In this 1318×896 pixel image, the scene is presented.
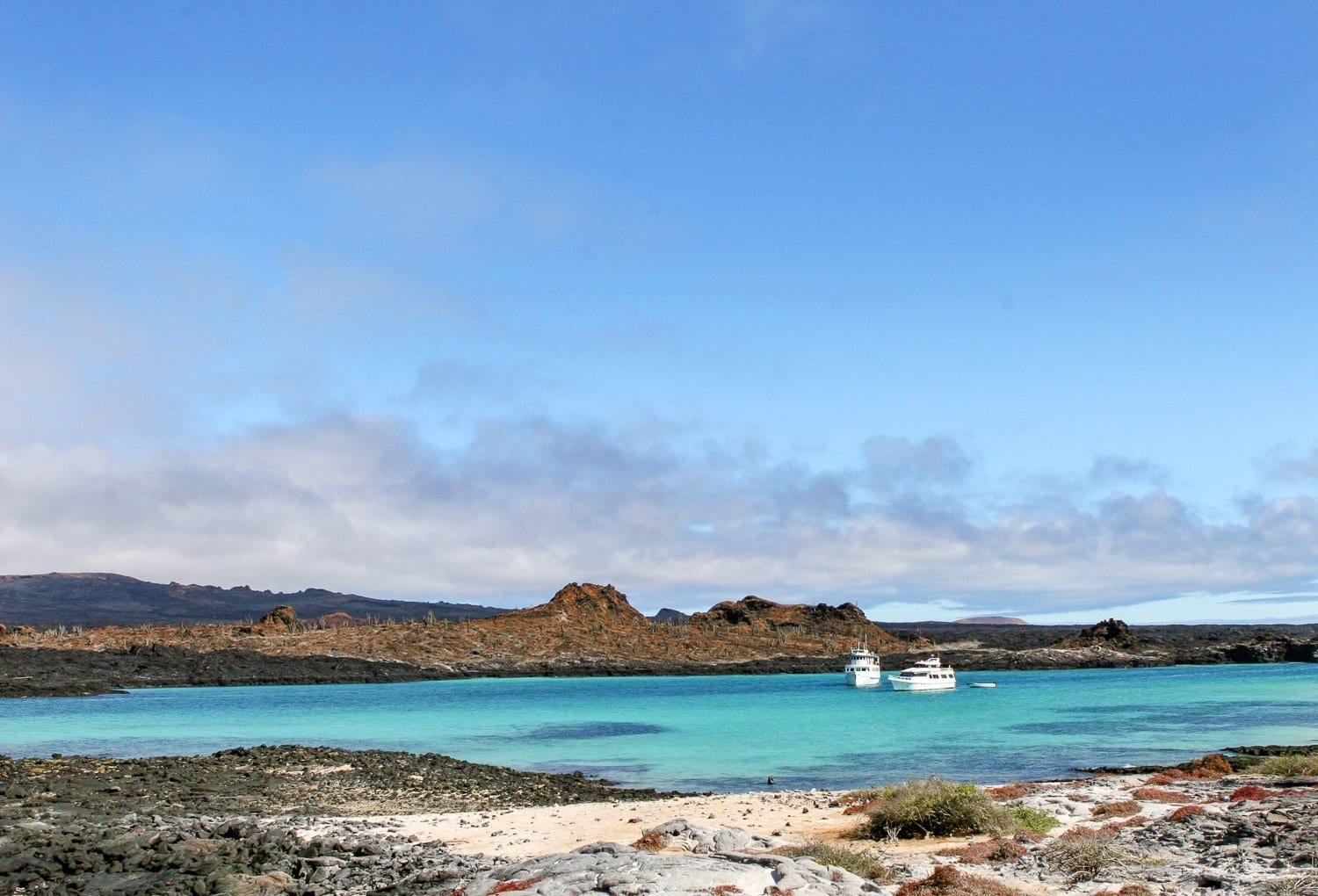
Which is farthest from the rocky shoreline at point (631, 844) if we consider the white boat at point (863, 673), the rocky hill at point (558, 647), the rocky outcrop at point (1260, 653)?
the rocky outcrop at point (1260, 653)

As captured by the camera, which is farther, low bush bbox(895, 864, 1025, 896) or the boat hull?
the boat hull

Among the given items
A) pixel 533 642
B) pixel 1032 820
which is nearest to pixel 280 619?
pixel 533 642

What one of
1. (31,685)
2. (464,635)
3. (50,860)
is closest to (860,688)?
(464,635)

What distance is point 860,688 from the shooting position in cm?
9300

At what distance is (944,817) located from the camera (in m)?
17.7

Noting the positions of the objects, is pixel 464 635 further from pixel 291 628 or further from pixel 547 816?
pixel 547 816

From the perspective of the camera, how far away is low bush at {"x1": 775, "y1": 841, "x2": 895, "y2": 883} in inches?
552

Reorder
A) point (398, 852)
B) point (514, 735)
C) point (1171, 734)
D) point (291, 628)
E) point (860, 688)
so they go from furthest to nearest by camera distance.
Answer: point (291, 628) < point (860, 688) < point (514, 735) < point (1171, 734) < point (398, 852)

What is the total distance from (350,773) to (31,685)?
223ft

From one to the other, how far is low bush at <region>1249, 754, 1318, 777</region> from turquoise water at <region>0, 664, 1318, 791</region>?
273 inches

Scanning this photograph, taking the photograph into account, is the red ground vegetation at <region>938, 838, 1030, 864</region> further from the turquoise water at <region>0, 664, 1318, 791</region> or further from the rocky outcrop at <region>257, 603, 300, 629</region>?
the rocky outcrop at <region>257, 603, 300, 629</region>

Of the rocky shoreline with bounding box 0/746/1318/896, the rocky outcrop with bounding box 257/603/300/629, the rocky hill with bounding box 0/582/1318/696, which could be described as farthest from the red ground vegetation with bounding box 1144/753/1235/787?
the rocky outcrop with bounding box 257/603/300/629

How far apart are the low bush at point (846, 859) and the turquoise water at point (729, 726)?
14861 mm

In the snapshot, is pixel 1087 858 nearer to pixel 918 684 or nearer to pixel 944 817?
pixel 944 817
